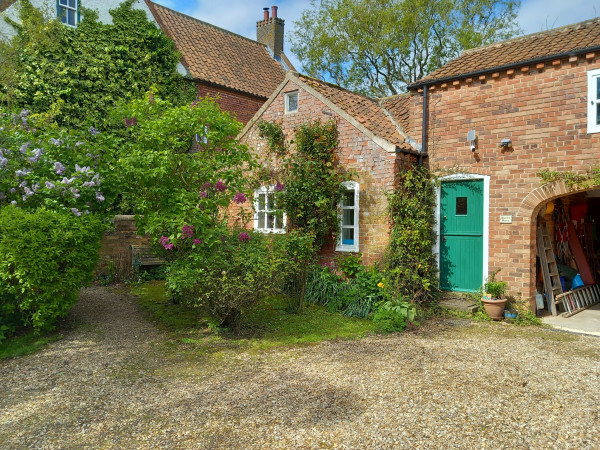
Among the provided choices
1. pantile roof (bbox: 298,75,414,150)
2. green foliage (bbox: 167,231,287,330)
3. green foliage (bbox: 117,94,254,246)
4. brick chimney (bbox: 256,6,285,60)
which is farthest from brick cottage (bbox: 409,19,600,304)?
brick chimney (bbox: 256,6,285,60)

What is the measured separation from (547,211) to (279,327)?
6426 millimetres

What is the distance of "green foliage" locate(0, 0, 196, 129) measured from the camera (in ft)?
42.5

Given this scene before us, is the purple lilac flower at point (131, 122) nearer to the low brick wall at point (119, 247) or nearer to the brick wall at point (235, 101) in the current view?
the low brick wall at point (119, 247)

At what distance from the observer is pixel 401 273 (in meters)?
8.99

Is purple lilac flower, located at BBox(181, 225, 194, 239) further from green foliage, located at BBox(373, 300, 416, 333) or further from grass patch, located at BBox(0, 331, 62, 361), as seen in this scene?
green foliage, located at BBox(373, 300, 416, 333)

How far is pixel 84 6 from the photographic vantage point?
14.6m

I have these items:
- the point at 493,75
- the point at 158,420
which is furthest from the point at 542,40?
Result: the point at 158,420

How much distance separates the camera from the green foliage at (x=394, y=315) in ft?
25.8

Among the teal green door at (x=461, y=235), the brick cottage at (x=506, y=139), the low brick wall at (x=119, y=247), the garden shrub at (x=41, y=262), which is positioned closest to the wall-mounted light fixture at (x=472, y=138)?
the brick cottage at (x=506, y=139)

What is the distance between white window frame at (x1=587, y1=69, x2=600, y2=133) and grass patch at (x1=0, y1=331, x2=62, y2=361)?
32.5ft

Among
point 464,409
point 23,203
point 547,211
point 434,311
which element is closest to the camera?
point 464,409

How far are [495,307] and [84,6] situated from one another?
50.7ft

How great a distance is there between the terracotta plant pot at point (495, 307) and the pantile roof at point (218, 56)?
12512 mm

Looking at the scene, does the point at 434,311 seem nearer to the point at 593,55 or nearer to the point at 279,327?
the point at 279,327
